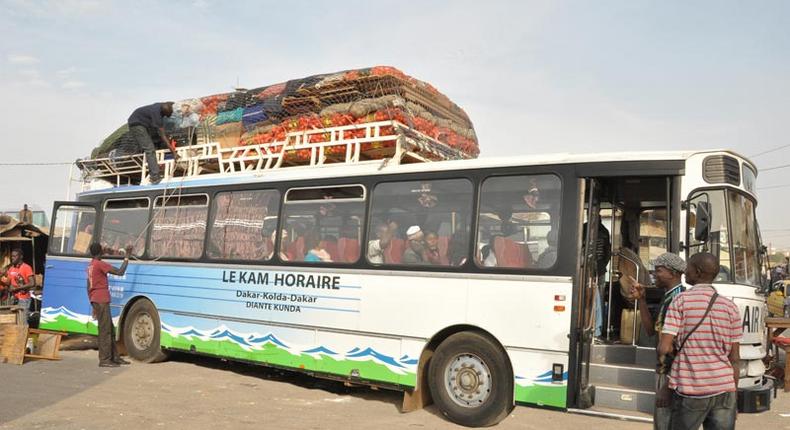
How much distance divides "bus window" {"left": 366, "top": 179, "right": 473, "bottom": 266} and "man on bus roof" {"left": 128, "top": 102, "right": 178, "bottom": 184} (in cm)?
460

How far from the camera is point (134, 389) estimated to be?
9023 mm

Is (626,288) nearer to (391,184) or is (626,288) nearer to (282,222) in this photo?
(391,184)

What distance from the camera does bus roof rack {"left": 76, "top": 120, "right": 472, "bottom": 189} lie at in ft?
30.2

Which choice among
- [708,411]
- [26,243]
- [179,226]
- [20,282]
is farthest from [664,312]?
[26,243]

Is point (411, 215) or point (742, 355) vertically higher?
point (411, 215)

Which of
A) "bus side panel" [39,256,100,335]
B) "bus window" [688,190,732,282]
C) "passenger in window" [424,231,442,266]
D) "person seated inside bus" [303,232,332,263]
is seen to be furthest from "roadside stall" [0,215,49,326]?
"bus window" [688,190,732,282]

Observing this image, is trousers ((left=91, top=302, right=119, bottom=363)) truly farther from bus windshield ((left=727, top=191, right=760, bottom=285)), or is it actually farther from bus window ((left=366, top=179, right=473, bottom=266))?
bus windshield ((left=727, top=191, right=760, bottom=285))

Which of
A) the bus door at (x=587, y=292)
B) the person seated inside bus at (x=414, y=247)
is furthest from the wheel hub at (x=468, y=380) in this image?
the person seated inside bus at (x=414, y=247)

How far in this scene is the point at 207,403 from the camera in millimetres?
8344

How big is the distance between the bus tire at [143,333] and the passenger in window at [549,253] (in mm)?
6394

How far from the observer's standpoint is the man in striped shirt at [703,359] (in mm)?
4625

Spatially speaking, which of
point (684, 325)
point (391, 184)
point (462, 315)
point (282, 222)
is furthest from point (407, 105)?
point (684, 325)

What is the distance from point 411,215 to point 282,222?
2121 millimetres

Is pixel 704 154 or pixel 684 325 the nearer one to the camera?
pixel 684 325
